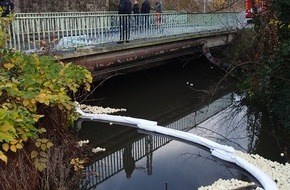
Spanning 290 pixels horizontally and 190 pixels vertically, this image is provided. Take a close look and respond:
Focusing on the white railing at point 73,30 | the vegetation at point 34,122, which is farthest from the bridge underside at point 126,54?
the vegetation at point 34,122

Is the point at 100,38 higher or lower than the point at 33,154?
higher

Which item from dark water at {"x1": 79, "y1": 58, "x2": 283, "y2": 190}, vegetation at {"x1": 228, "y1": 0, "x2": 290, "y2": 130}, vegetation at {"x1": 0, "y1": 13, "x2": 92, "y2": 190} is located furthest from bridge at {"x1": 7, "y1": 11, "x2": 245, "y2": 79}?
vegetation at {"x1": 228, "y1": 0, "x2": 290, "y2": 130}

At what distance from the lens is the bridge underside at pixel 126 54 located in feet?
35.8

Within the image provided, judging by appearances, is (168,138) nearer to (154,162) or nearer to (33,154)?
(154,162)

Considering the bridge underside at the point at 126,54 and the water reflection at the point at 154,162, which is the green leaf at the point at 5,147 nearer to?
the water reflection at the point at 154,162

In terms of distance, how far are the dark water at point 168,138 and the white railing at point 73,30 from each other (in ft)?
7.68

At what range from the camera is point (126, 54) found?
41.1ft

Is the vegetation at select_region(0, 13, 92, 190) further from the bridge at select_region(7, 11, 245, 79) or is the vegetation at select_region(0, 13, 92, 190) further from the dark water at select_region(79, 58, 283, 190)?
the bridge at select_region(7, 11, 245, 79)

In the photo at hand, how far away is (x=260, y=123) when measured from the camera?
33.7 feet

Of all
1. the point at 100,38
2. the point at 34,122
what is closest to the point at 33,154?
the point at 34,122

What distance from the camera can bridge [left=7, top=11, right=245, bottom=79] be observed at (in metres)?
9.64

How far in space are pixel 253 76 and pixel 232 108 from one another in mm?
1351

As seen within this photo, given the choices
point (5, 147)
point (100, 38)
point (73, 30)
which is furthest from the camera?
point (100, 38)

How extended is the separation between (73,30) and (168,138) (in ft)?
15.0
